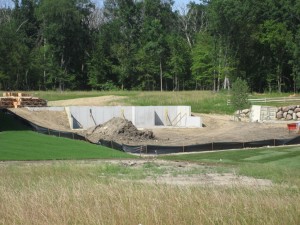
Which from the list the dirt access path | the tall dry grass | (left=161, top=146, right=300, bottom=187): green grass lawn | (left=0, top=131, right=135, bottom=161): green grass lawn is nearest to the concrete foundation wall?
the dirt access path

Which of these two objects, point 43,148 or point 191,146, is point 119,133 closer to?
point 191,146

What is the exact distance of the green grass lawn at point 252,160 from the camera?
2009 centimetres

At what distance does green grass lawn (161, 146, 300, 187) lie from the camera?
2009 centimetres

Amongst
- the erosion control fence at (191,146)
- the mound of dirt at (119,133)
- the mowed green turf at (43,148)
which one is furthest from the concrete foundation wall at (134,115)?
the erosion control fence at (191,146)

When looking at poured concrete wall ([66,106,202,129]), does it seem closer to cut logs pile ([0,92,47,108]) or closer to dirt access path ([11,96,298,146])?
dirt access path ([11,96,298,146])

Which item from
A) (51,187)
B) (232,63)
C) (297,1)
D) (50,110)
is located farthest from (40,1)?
(51,187)

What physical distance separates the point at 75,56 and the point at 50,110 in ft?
173

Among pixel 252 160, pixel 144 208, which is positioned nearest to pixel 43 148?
pixel 252 160

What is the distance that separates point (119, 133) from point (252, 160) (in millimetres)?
15474

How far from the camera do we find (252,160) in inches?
1018

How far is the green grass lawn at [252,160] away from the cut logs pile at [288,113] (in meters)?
23.2

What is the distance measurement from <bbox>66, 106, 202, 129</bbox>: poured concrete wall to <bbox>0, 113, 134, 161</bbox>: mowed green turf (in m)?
9.63

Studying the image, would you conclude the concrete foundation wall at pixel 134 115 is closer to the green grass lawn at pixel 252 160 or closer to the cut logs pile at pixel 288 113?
the cut logs pile at pixel 288 113

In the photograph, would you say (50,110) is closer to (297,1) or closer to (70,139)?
(70,139)
